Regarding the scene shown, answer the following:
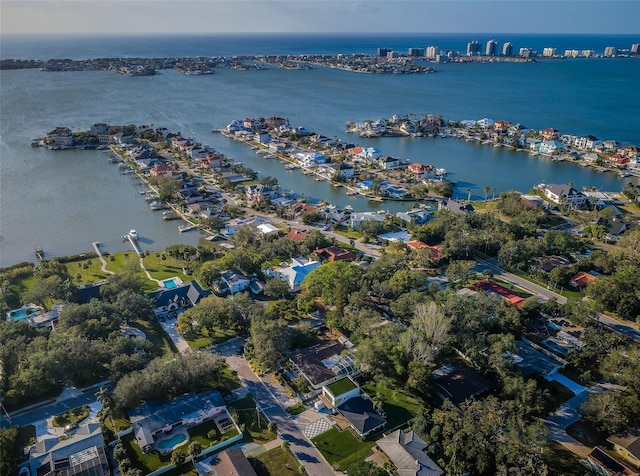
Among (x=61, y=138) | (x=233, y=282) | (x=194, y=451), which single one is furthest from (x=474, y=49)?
(x=194, y=451)

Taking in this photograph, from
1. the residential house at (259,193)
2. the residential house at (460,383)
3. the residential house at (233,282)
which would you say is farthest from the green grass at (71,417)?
the residential house at (259,193)

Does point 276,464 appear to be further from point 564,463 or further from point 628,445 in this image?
point 628,445

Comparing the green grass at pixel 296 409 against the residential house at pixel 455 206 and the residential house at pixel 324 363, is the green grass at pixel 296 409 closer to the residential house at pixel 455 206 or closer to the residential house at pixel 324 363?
the residential house at pixel 324 363

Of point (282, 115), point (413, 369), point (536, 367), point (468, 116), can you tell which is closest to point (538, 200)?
point (536, 367)

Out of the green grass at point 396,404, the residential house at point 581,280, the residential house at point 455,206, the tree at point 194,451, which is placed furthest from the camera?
the residential house at point 455,206

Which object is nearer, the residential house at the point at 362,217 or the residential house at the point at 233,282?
the residential house at the point at 233,282

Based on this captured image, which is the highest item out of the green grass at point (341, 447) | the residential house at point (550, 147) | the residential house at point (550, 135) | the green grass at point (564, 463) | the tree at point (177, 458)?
the residential house at point (550, 135)

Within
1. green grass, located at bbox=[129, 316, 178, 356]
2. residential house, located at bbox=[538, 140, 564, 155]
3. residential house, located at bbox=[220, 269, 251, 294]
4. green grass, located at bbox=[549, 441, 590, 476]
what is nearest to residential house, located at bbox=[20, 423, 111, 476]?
green grass, located at bbox=[129, 316, 178, 356]
